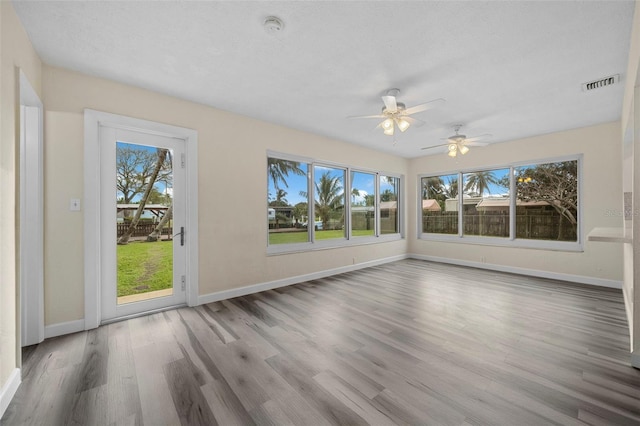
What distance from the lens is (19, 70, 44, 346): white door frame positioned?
8.37 feet

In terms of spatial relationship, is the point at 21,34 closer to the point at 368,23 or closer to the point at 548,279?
the point at 368,23

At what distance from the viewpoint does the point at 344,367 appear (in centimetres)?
222

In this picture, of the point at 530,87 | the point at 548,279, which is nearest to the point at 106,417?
the point at 530,87

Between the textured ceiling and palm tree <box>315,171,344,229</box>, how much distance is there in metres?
1.93

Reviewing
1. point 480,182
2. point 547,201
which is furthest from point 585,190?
point 480,182

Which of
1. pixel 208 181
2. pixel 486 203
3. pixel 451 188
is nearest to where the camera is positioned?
pixel 208 181

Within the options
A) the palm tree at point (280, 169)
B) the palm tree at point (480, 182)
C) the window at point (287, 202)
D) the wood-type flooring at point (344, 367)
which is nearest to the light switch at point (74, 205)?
the wood-type flooring at point (344, 367)

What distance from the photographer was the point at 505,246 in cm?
572

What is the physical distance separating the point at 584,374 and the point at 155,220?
A: 14.8ft

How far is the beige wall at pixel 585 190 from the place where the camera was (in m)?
4.48

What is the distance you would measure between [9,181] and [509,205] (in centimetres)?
734

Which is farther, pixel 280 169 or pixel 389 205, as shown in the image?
pixel 389 205

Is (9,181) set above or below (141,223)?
above

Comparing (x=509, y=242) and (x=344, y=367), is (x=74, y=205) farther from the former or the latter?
(x=509, y=242)
